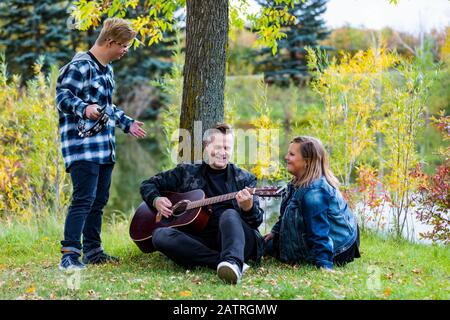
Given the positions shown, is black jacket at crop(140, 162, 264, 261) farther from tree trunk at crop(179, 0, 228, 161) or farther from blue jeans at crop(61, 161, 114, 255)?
tree trunk at crop(179, 0, 228, 161)

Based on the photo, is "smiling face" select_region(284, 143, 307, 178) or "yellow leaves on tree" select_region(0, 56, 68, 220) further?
"yellow leaves on tree" select_region(0, 56, 68, 220)

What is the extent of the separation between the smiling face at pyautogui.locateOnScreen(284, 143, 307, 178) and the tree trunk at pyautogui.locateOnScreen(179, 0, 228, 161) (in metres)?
0.90

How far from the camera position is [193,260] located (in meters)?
3.78

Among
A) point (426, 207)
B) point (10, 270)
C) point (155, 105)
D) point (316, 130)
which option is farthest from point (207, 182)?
point (155, 105)

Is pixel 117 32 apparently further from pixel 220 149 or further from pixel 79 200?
pixel 79 200

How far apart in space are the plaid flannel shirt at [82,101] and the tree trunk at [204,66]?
74 centimetres

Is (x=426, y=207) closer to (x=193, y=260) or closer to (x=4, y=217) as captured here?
(x=193, y=260)

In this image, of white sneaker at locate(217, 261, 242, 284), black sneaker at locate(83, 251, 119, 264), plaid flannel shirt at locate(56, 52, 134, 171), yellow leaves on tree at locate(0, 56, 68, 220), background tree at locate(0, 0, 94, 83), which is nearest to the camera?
white sneaker at locate(217, 261, 242, 284)

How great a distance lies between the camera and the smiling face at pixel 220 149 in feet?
12.9

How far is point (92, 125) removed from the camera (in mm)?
3812

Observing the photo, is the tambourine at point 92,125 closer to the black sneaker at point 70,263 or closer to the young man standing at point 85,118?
the young man standing at point 85,118

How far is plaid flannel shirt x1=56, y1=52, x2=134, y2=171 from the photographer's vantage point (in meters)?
3.85

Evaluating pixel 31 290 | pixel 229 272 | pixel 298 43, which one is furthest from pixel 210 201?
pixel 298 43

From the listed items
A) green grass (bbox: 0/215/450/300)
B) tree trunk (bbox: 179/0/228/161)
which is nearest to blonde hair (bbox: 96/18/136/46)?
tree trunk (bbox: 179/0/228/161)
